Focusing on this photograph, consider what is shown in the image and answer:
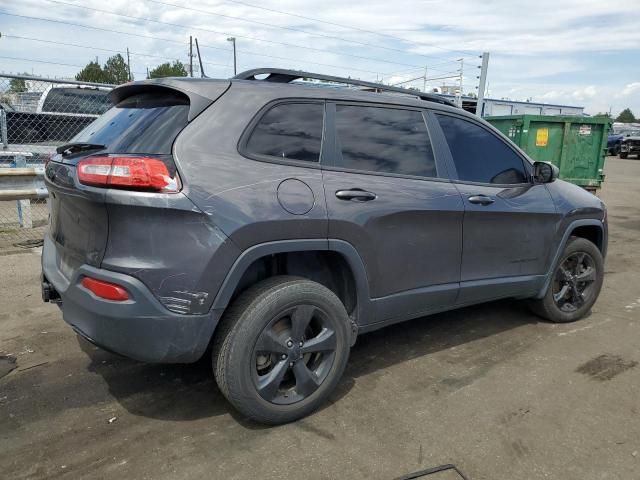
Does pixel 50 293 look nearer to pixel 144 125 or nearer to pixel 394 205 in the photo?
pixel 144 125

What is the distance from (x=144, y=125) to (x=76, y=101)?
9.50 m

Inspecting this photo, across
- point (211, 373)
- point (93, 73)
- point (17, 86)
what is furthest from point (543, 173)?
point (93, 73)

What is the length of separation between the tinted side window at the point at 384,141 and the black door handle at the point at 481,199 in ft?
1.12

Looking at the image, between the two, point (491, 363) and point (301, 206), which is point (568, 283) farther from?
point (301, 206)

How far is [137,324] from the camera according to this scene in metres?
2.49

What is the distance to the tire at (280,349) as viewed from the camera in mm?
2660

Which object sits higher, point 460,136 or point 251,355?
point 460,136

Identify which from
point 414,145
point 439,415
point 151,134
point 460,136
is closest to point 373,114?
point 414,145

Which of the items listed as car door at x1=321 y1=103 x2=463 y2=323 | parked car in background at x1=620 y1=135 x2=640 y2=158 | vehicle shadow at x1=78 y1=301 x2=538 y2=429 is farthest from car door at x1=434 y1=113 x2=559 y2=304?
parked car in background at x1=620 y1=135 x2=640 y2=158

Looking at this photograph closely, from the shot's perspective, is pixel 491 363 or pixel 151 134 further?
Result: pixel 491 363

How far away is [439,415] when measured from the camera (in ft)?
9.96

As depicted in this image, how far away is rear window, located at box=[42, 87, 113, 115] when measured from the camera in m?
10.7

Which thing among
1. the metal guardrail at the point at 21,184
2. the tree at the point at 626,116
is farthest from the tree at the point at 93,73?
the tree at the point at 626,116

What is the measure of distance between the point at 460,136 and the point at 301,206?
1554 mm
